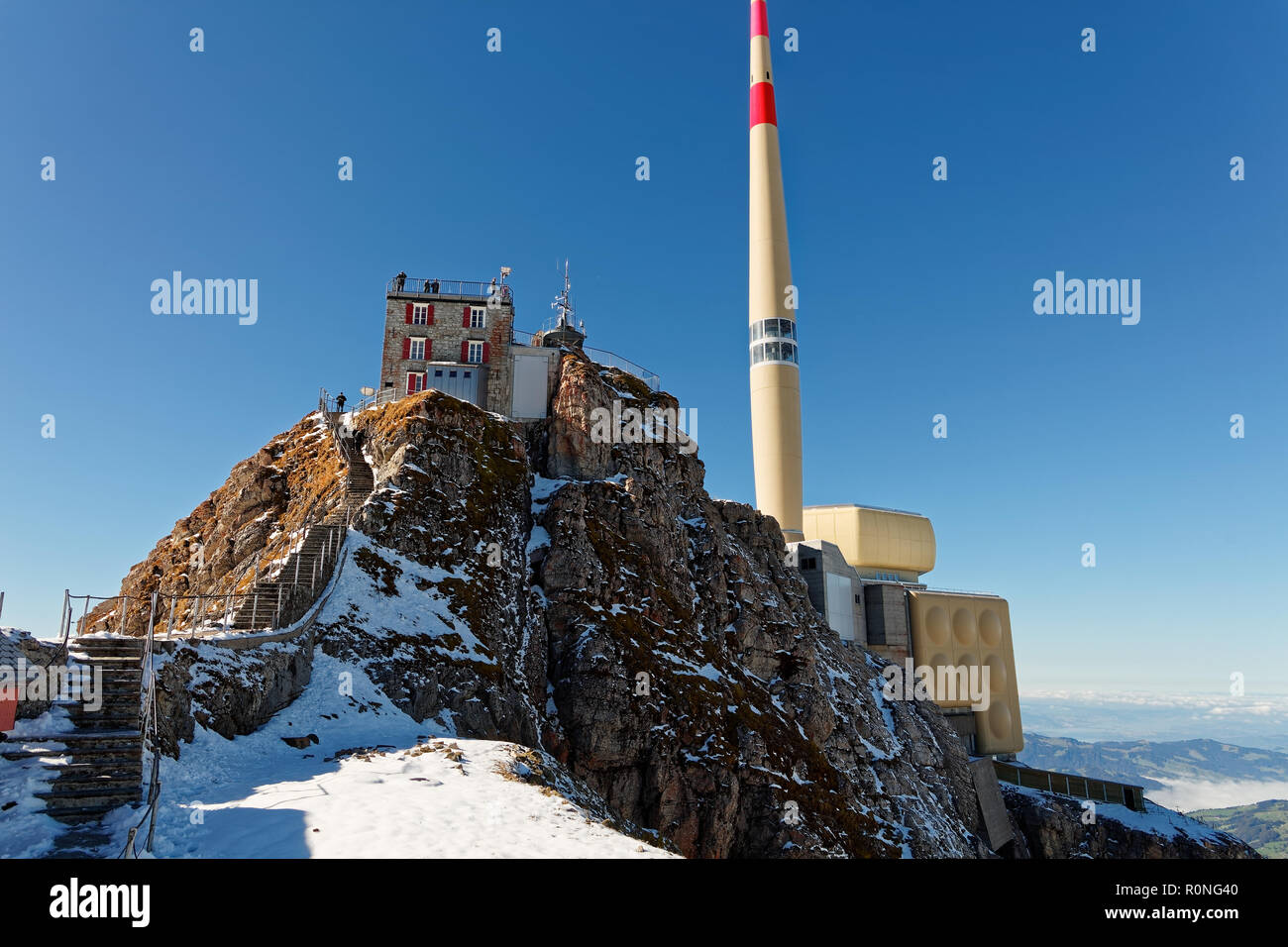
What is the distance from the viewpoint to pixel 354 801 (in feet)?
51.0

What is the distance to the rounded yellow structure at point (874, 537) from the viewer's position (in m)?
74.5

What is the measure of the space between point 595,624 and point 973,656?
5066 centimetres

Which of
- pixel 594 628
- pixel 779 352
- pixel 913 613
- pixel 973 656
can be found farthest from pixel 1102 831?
pixel 594 628

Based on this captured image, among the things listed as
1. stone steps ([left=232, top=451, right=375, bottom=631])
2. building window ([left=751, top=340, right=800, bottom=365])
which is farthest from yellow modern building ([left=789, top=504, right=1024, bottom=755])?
stone steps ([left=232, top=451, right=375, bottom=631])

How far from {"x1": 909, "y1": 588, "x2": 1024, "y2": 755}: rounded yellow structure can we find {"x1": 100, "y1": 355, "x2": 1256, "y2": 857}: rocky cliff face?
551 inches

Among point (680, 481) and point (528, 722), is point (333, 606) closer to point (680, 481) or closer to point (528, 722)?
point (528, 722)

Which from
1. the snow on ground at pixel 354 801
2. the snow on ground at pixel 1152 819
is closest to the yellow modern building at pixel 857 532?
the snow on ground at pixel 1152 819

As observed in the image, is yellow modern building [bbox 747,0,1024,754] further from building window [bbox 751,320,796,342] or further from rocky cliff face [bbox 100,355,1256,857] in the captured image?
rocky cliff face [bbox 100,355,1256,857]

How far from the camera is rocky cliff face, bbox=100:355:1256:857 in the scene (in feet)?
103

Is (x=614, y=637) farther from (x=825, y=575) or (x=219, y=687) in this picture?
(x=825, y=575)

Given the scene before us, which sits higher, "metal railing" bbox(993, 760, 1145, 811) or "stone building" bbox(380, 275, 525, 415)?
"stone building" bbox(380, 275, 525, 415)

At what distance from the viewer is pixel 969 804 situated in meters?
59.1

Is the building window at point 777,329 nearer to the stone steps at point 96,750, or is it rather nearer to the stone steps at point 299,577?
the stone steps at point 299,577
